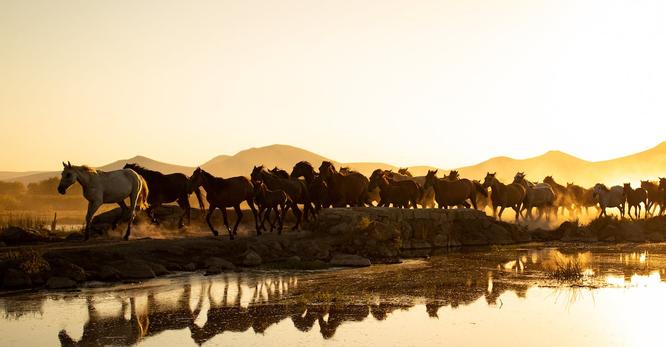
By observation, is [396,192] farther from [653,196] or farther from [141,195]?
[653,196]

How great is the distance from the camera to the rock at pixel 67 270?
61.8ft

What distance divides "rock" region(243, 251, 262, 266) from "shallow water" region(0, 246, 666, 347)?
5.41 ft

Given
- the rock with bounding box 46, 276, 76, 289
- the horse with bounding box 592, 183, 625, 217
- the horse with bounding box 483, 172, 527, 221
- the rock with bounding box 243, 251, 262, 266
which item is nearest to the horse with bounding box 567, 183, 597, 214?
the horse with bounding box 592, 183, 625, 217

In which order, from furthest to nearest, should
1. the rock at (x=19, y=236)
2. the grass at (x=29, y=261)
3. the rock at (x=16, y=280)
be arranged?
1. the rock at (x=19, y=236)
2. the grass at (x=29, y=261)
3. the rock at (x=16, y=280)

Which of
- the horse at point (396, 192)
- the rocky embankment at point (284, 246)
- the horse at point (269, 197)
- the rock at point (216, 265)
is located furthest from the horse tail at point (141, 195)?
the horse at point (396, 192)

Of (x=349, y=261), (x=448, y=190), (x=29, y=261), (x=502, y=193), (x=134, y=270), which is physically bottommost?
(x=134, y=270)

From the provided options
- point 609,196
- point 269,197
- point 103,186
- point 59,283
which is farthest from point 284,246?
point 609,196

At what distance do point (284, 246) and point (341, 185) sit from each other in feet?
29.2

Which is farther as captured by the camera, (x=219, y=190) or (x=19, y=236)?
(x=219, y=190)

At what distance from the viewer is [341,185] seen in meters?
34.0

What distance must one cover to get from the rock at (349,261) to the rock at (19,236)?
426 inches

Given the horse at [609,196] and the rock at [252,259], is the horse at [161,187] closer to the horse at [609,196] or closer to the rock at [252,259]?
the rock at [252,259]

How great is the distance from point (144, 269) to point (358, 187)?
53.0ft

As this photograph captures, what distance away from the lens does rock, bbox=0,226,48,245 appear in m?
25.2
